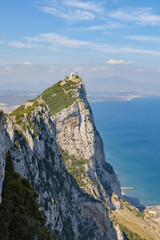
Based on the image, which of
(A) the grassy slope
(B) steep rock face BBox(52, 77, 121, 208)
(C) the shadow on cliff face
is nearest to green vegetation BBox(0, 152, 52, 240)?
(C) the shadow on cliff face

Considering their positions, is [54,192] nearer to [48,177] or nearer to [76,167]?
[48,177]

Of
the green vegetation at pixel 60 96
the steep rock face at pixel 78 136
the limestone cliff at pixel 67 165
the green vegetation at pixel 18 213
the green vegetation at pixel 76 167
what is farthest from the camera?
the green vegetation at pixel 60 96

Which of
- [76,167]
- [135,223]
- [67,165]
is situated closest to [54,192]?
[76,167]

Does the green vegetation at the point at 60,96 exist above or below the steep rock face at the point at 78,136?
above

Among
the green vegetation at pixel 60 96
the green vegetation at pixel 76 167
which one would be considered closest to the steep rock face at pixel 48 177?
the green vegetation at pixel 76 167

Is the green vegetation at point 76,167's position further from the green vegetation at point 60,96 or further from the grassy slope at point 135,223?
the grassy slope at point 135,223

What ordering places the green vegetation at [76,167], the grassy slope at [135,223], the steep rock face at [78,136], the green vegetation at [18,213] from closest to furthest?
the green vegetation at [18,213] → the green vegetation at [76,167] → the grassy slope at [135,223] → the steep rock face at [78,136]

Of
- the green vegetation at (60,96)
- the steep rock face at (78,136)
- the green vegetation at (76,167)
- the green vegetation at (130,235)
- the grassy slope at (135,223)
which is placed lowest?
the grassy slope at (135,223)
